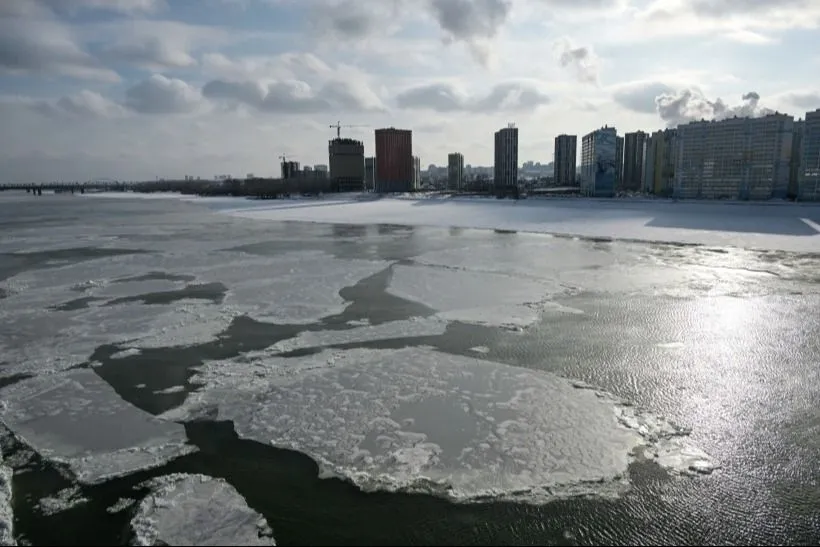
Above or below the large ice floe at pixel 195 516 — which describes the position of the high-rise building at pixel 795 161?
above

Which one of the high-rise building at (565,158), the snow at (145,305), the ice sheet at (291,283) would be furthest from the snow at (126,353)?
the high-rise building at (565,158)

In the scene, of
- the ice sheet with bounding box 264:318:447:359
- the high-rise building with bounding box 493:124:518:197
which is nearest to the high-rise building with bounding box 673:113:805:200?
the ice sheet with bounding box 264:318:447:359

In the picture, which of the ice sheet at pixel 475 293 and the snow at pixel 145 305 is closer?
the snow at pixel 145 305

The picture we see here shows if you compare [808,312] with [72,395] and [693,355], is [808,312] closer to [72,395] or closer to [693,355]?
[693,355]

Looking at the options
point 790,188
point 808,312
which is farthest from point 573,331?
point 790,188

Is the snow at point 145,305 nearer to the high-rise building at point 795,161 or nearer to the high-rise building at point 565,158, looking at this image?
the high-rise building at point 795,161
